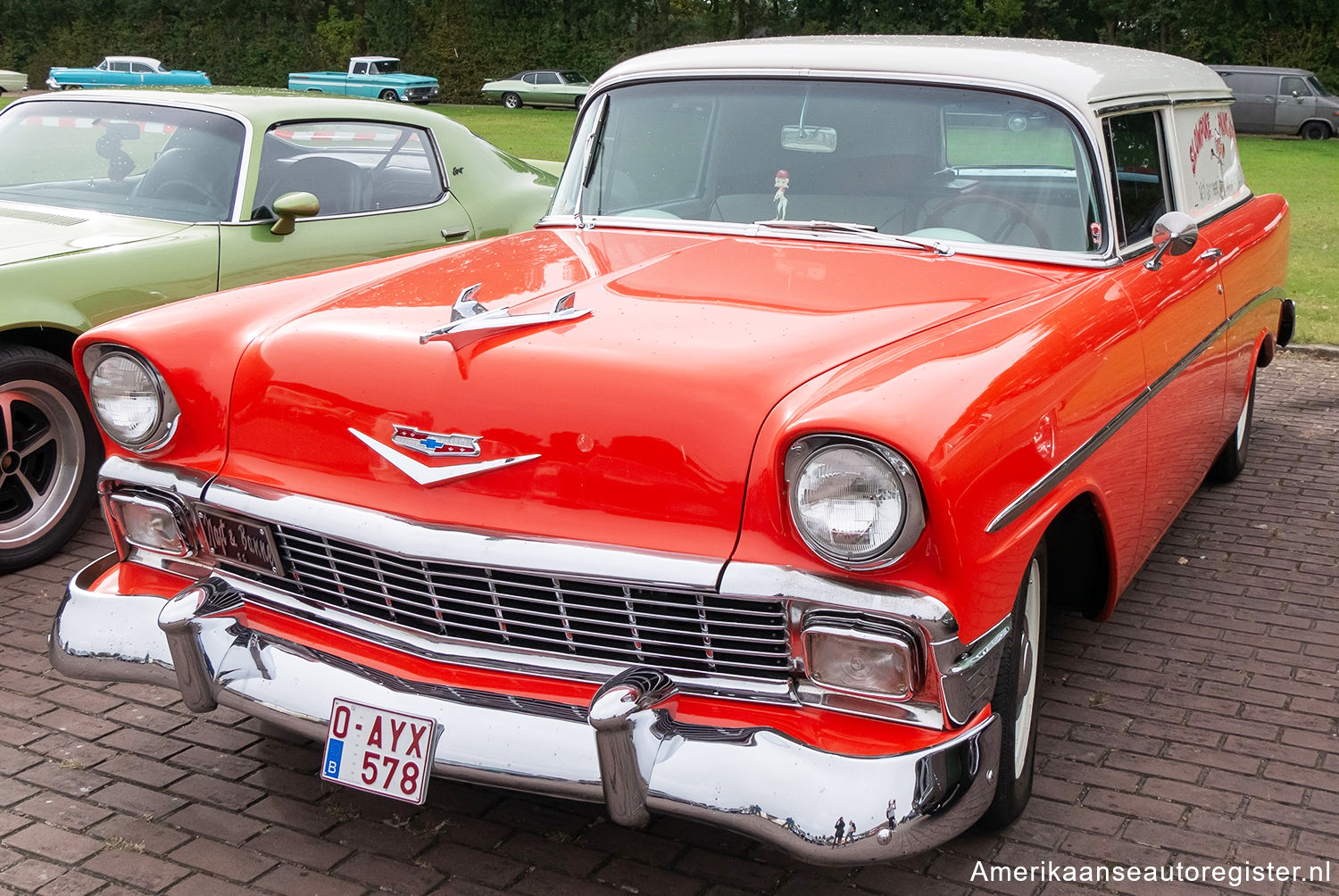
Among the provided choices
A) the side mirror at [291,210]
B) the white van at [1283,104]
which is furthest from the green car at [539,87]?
the side mirror at [291,210]

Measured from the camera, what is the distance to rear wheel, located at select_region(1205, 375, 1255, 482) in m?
5.48

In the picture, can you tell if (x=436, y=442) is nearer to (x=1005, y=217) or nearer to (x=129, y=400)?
(x=129, y=400)

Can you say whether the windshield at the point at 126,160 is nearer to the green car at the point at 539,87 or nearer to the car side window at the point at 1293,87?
the car side window at the point at 1293,87

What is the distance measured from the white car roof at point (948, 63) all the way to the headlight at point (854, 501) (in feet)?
5.76

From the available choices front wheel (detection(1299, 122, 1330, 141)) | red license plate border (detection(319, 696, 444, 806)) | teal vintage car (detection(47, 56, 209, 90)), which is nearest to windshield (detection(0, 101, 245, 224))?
red license plate border (detection(319, 696, 444, 806))

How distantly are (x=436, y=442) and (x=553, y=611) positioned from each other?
1.37ft

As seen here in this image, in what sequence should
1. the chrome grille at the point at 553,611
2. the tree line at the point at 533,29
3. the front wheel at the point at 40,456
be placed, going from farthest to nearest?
the tree line at the point at 533,29 < the front wheel at the point at 40,456 < the chrome grille at the point at 553,611

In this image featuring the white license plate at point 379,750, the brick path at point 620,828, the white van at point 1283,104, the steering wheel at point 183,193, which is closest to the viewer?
the white license plate at point 379,750

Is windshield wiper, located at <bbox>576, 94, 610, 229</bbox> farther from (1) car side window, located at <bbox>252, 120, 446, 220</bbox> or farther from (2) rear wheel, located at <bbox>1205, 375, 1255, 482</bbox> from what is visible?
(2) rear wheel, located at <bbox>1205, 375, 1255, 482</bbox>

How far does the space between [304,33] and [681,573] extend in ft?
156

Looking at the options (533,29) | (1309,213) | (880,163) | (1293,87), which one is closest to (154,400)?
(880,163)

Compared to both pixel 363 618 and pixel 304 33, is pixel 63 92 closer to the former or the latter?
pixel 363 618

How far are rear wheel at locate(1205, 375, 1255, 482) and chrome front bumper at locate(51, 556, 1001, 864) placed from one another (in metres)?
3.63

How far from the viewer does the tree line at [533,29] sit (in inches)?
1398
